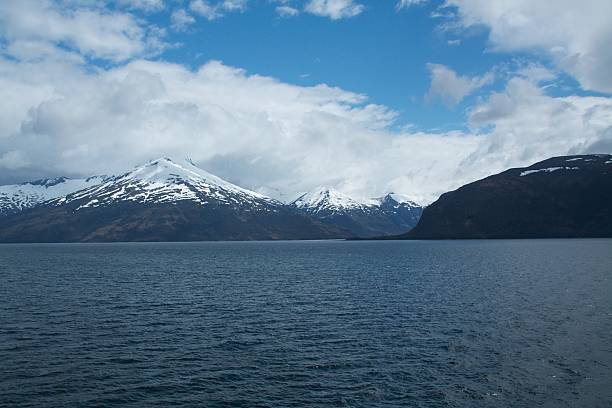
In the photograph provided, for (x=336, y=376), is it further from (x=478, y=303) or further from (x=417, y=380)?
(x=478, y=303)

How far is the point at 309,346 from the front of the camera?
5462 cm

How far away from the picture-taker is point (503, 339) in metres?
57.1

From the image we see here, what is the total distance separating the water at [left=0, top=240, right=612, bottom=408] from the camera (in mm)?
39719

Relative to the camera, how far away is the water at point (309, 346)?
130 feet

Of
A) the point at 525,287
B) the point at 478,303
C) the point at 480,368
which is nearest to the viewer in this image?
the point at 480,368

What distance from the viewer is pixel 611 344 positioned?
176ft

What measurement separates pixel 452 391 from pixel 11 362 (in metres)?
41.7

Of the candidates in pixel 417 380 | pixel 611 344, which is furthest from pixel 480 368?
pixel 611 344

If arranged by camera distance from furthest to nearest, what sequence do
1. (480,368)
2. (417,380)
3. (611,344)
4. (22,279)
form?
(22,279) < (611,344) < (480,368) < (417,380)

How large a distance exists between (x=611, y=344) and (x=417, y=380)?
25.8 meters

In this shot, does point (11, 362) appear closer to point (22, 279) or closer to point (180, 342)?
point (180, 342)

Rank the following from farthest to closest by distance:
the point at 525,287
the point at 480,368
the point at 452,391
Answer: the point at 525,287, the point at 480,368, the point at 452,391

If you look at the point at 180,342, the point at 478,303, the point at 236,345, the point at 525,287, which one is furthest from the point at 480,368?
the point at 525,287

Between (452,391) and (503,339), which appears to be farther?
(503,339)
